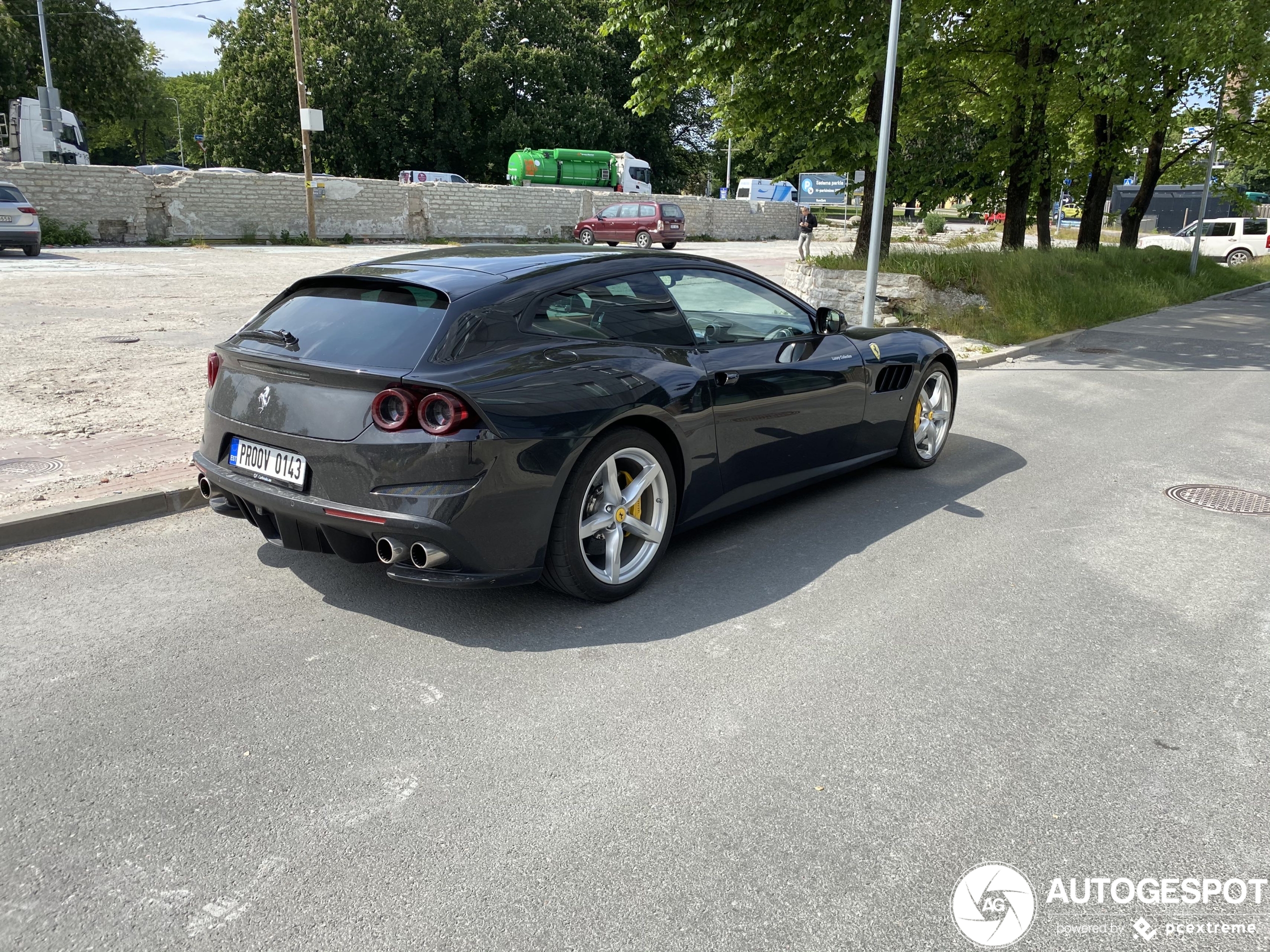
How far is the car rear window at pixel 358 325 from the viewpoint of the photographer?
150 inches

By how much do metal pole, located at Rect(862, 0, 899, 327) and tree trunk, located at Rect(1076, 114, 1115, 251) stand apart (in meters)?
10.2

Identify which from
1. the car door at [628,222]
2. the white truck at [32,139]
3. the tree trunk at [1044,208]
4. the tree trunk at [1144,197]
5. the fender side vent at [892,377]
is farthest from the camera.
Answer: the car door at [628,222]

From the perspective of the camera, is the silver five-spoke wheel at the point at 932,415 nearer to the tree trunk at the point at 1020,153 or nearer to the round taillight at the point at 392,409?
the round taillight at the point at 392,409

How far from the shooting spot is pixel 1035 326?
1413 centimetres

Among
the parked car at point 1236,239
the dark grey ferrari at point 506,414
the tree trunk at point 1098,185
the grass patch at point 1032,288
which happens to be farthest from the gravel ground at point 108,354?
the parked car at point 1236,239

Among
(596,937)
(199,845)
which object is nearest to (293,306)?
(199,845)

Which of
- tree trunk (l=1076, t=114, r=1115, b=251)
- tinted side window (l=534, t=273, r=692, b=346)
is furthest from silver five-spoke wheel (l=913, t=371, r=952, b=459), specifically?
tree trunk (l=1076, t=114, r=1115, b=251)

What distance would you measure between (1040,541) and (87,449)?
594cm

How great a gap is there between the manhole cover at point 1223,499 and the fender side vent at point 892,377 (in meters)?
1.89

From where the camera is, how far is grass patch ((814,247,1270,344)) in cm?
1416

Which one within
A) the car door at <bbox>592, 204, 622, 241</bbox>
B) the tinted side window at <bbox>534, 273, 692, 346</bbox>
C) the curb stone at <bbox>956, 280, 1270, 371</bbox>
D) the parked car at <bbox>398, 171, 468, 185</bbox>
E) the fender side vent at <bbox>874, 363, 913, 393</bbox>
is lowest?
the curb stone at <bbox>956, 280, 1270, 371</bbox>

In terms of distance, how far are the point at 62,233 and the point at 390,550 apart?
2684 cm

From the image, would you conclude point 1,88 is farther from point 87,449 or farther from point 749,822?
point 749,822

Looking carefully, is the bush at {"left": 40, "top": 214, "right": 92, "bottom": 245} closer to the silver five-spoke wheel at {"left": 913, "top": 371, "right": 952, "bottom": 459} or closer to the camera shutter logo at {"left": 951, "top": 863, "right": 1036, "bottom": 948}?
the silver five-spoke wheel at {"left": 913, "top": 371, "right": 952, "bottom": 459}
